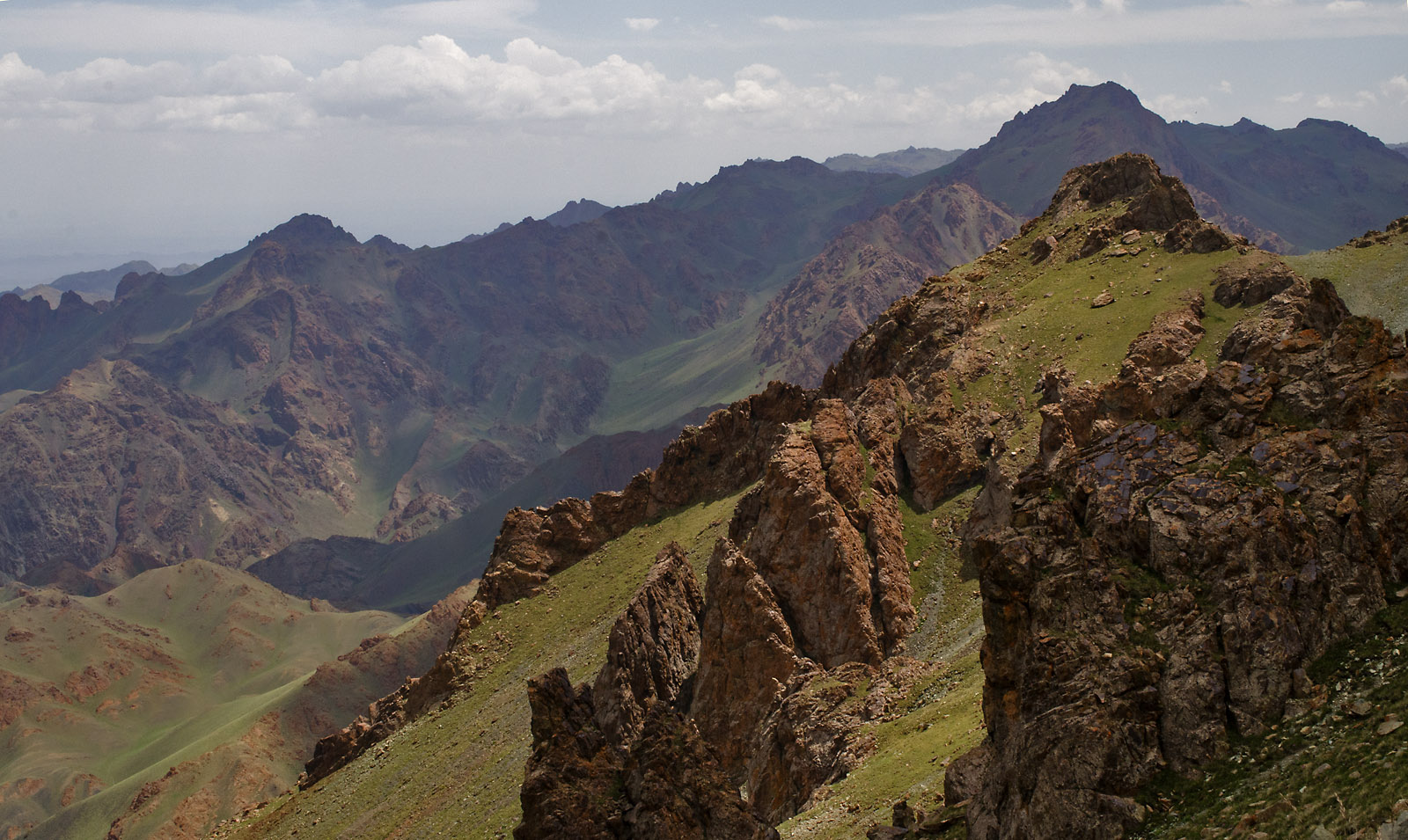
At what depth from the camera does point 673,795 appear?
4284 centimetres

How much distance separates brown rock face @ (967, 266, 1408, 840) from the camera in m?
30.6

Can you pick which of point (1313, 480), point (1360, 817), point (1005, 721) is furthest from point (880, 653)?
point (1360, 817)

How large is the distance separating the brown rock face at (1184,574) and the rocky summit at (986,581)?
10 centimetres

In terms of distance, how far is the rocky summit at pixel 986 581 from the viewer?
31.2 m

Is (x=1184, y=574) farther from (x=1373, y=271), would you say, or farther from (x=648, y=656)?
(x=1373, y=271)

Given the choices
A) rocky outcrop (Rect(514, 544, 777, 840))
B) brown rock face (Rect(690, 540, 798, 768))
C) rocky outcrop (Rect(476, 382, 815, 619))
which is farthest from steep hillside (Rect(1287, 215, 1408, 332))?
rocky outcrop (Rect(514, 544, 777, 840))

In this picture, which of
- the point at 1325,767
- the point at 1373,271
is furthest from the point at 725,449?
the point at 1325,767

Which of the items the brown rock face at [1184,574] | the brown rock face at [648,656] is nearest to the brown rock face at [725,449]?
the brown rock face at [648,656]

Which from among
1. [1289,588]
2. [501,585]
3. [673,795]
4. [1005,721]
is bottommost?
[501,585]

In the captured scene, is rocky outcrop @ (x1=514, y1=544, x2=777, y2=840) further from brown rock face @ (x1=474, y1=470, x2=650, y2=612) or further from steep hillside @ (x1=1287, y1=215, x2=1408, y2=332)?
brown rock face @ (x1=474, y1=470, x2=650, y2=612)

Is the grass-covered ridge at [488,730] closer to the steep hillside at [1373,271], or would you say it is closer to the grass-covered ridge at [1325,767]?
the grass-covered ridge at [1325,767]

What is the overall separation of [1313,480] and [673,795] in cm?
2676

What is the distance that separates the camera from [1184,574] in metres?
33.3

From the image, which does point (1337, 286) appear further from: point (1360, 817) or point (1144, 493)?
point (1360, 817)
